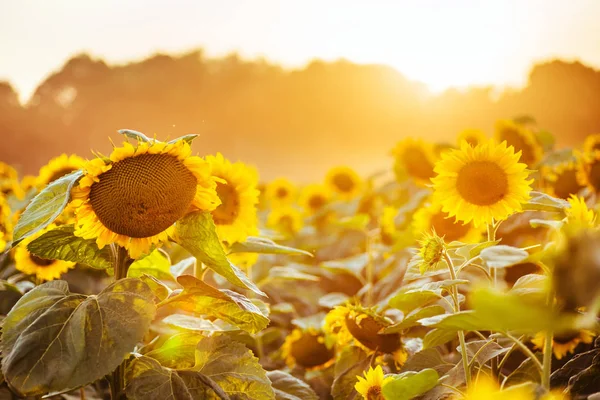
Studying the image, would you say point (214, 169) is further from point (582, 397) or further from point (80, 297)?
point (582, 397)

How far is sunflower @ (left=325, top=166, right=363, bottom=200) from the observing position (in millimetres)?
4520

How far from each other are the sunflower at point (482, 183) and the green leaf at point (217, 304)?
0.58 meters

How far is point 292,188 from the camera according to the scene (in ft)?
16.2

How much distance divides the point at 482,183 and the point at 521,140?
1638 millimetres

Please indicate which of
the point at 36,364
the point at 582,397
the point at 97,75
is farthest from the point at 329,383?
the point at 97,75

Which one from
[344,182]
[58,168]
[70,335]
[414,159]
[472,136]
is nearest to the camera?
[70,335]

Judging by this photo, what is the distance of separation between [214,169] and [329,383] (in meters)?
0.90

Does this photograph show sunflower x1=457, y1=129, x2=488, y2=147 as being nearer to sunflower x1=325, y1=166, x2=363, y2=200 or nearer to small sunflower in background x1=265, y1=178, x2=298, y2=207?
sunflower x1=325, y1=166, x2=363, y2=200

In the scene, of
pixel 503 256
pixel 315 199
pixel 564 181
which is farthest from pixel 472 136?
pixel 503 256

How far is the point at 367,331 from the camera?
1.58 meters

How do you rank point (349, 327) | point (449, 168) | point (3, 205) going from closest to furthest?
point (449, 168) → point (349, 327) → point (3, 205)

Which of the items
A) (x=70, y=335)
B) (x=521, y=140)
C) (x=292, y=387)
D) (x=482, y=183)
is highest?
(x=482, y=183)

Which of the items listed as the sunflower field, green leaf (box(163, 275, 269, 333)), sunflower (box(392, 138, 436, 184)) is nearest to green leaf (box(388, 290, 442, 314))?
the sunflower field

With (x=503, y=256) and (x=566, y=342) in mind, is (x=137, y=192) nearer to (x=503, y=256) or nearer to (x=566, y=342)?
(x=503, y=256)
